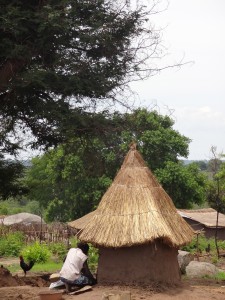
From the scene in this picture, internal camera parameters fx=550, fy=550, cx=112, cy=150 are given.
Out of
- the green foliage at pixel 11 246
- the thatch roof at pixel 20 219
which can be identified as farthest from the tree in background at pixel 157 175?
the green foliage at pixel 11 246

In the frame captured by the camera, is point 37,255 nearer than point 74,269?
No

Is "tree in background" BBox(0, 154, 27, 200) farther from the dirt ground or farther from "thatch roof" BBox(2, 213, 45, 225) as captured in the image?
"thatch roof" BBox(2, 213, 45, 225)

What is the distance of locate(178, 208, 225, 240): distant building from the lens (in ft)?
103

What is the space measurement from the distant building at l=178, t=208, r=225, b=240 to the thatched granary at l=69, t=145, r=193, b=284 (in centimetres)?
1985

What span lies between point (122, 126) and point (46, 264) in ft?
42.2

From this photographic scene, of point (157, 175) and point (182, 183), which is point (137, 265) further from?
point (182, 183)

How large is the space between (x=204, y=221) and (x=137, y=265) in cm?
2184

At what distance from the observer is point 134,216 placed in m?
10.8

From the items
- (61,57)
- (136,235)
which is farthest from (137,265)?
(61,57)

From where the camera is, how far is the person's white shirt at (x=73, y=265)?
33.9 feet

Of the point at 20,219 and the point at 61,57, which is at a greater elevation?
the point at 61,57

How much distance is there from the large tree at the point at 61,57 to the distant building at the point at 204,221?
20.5 meters

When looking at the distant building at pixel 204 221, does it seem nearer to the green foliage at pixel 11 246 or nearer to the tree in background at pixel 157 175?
the tree in background at pixel 157 175

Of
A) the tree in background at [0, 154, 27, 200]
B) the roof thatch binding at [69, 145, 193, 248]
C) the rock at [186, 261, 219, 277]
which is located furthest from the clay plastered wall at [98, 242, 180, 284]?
the rock at [186, 261, 219, 277]
